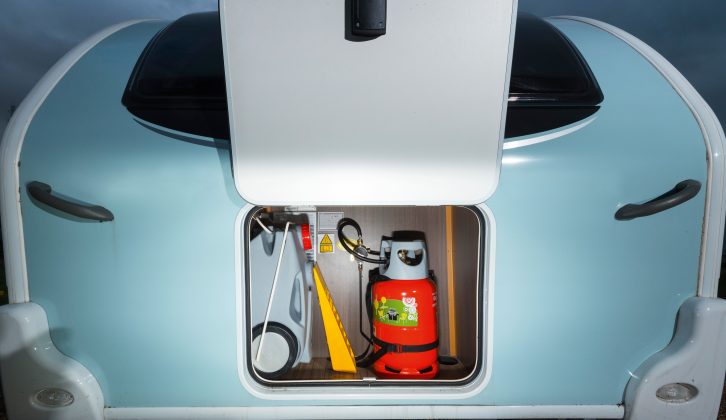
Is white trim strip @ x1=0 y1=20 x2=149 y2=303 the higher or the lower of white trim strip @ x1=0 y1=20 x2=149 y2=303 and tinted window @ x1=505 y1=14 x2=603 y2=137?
the lower

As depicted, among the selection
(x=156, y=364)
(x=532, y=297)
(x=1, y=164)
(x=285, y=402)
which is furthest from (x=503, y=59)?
(x=1, y=164)

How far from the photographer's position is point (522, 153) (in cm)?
132

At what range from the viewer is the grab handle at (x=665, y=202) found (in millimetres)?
1275

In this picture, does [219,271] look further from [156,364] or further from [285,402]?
[285,402]

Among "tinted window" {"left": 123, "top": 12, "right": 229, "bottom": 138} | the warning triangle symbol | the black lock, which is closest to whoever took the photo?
the black lock

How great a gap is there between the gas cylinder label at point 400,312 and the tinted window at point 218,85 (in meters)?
0.98

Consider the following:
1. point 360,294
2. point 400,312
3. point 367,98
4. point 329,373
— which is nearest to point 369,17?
point 367,98

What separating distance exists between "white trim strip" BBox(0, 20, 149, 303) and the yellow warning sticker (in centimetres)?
139

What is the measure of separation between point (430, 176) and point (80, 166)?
114cm

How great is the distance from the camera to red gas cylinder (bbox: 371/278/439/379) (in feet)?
6.45

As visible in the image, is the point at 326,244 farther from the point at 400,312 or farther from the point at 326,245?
the point at 400,312

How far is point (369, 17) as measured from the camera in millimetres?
1025

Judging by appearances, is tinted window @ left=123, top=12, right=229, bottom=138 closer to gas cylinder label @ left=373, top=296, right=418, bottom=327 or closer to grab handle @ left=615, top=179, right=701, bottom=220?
gas cylinder label @ left=373, top=296, right=418, bottom=327

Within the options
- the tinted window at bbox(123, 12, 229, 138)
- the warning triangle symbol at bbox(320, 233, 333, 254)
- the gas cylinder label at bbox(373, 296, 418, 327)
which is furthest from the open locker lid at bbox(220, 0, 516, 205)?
the warning triangle symbol at bbox(320, 233, 333, 254)
